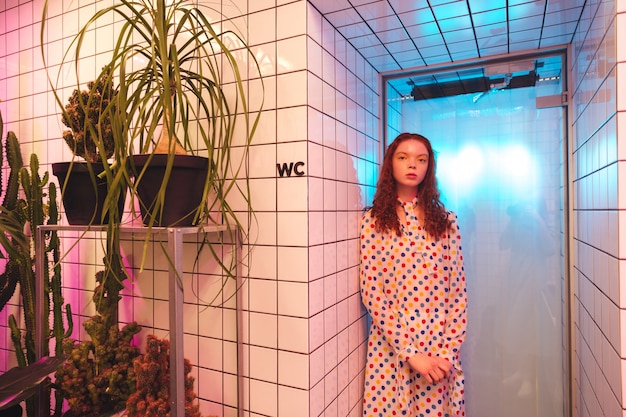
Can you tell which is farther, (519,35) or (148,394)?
(519,35)

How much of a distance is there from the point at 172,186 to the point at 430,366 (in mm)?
1019

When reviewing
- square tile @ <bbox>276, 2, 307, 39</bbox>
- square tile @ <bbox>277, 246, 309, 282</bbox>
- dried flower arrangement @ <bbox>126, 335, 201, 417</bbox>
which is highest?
square tile @ <bbox>276, 2, 307, 39</bbox>

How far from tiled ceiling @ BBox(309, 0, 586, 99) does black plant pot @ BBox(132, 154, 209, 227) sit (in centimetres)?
63

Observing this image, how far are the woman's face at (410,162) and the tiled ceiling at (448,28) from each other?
0.39 metres

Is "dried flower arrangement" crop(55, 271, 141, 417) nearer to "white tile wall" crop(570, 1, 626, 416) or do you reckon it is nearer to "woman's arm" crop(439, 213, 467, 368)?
"woman's arm" crop(439, 213, 467, 368)

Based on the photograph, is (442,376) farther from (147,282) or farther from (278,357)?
(147,282)

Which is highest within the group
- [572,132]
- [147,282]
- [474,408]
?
[572,132]

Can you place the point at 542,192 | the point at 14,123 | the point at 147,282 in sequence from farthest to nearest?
the point at 14,123 < the point at 542,192 < the point at 147,282

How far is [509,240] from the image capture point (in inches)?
64.3

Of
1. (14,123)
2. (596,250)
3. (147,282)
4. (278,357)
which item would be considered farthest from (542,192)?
(14,123)

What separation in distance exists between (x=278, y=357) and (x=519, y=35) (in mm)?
1385

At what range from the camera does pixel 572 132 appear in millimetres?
1482

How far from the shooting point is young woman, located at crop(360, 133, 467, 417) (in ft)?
4.65

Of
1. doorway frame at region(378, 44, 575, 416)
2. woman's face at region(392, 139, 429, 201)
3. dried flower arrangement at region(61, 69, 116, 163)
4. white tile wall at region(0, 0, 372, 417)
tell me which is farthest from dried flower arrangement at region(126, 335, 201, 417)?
doorway frame at region(378, 44, 575, 416)
